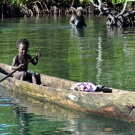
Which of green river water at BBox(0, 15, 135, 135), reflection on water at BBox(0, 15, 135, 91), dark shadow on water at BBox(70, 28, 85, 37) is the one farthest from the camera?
dark shadow on water at BBox(70, 28, 85, 37)

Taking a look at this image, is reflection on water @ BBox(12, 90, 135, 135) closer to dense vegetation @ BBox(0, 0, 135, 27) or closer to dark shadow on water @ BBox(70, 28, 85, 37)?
dark shadow on water @ BBox(70, 28, 85, 37)

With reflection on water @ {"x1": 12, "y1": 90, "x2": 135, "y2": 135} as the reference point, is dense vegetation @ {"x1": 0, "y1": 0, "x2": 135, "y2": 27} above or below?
below

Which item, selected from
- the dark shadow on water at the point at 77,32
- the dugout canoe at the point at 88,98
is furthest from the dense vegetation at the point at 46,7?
the dugout canoe at the point at 88,98

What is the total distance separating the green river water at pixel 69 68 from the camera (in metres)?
9.43

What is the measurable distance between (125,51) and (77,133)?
34.0ft

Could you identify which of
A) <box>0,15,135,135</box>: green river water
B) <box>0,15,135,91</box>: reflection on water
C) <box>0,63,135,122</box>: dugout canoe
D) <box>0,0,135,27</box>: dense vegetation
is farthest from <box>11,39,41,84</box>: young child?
<box>0,0,135,27</box>: dense vegetation

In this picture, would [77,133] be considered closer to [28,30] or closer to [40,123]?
[40,123]

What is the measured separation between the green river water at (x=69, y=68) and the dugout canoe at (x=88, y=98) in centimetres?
14

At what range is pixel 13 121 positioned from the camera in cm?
991

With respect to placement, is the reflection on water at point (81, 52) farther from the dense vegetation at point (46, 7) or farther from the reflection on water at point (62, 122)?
the dense vegetation at point (46, 7)

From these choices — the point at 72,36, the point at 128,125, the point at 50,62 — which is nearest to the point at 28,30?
the point at 72,36

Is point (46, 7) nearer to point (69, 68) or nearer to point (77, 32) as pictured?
point (77, 32)

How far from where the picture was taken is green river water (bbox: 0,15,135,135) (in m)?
9.43

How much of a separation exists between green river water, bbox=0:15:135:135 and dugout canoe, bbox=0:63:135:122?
0.14 metres
